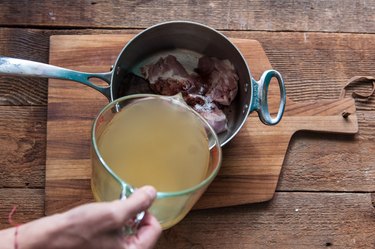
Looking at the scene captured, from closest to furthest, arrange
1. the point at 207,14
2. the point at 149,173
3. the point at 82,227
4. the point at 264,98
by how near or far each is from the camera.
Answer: the point at 82,227 → the point at 149,173 → the point at 264,98 → the point at 207,14

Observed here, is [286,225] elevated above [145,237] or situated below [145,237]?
below

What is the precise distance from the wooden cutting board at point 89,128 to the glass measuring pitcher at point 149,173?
0.10m

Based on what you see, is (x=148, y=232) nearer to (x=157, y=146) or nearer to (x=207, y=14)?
(x=157, y=146)

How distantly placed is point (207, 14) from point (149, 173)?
34cm

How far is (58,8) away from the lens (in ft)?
2.85

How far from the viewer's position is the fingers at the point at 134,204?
51 centimetres

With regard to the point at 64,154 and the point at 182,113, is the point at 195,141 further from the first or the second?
the point at 64,154

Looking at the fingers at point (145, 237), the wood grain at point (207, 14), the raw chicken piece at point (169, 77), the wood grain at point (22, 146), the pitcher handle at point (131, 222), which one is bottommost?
the wood grain at point (22, 146)

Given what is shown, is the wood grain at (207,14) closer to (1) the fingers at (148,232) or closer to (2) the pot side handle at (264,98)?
(2) the pot side handle at (264,98)

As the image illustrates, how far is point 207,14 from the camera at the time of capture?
89cm

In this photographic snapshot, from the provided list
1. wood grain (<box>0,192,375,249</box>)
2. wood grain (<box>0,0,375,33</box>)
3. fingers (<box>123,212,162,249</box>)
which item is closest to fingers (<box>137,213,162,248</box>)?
fingers (<box>123,212,162,249</box>)

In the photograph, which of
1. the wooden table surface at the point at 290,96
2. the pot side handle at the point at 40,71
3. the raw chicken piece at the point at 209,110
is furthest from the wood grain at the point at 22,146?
the raw chicken piece at the point at 209,110

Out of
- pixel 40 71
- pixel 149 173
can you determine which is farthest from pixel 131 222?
pixel 40 71

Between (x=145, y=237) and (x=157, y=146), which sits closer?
(x=145, y=237)
